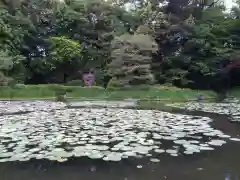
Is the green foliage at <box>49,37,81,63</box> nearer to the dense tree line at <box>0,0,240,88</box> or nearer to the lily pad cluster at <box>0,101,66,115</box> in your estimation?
the dense tree line at <box>0,0,240,88</box>

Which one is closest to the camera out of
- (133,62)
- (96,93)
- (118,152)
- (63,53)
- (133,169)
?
(133,169)

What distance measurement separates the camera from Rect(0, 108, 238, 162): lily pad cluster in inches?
194

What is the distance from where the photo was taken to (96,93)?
19766mm

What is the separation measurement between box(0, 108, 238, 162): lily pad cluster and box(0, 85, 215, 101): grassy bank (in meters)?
10.4

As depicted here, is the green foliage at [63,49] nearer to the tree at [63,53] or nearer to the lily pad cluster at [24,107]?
the tree at [63,53]

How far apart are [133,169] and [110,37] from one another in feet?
72.6

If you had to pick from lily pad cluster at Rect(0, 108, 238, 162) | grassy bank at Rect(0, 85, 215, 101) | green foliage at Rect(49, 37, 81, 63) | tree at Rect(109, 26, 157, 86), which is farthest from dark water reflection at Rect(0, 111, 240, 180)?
green foliage at Rect(49, 37, 81, 63)

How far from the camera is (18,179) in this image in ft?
12.7

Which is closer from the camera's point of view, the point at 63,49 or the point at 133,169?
the point at 133,169

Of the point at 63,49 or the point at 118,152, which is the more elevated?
the point at 63,49

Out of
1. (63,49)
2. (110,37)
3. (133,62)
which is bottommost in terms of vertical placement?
(133,62)

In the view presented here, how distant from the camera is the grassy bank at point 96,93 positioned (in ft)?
61.2

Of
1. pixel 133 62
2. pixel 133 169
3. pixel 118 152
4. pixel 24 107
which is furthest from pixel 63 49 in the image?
pixel 133 169

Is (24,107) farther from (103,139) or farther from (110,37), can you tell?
(110,37)
